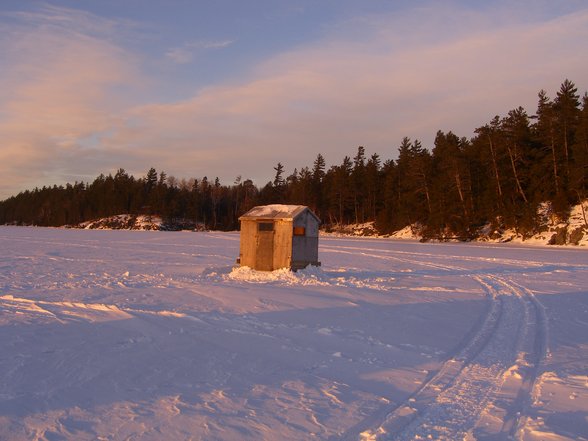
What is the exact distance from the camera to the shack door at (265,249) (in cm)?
1931

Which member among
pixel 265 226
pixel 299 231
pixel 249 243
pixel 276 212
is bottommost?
→ pixel 249 243

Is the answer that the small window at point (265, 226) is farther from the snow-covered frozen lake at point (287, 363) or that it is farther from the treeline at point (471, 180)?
the treeline at point (471, 180)

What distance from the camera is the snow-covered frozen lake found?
506 centimetres

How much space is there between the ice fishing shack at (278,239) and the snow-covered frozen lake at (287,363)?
382cm

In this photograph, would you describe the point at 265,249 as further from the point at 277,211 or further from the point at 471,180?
the point at 471,180

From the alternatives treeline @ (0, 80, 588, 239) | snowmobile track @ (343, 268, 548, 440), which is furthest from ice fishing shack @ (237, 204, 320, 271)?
treeline @ (0, 80, 588, 239)

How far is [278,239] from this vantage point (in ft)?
63.2

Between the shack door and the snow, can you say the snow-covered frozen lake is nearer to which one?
the shack door

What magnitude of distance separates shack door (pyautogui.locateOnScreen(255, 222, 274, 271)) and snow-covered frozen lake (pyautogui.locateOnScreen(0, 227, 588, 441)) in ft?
13.2

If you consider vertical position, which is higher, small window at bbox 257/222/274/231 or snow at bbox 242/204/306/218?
snow at bbox 242/204/306/218

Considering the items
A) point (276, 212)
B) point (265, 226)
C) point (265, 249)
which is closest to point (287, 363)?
point (265, 249)

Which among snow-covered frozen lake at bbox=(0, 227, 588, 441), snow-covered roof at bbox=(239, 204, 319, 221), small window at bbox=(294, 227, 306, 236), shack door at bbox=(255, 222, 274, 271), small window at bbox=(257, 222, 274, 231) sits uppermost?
snow-covered roof at bbox=(239, 204, 319, 221)

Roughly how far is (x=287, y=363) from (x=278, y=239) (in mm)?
11965

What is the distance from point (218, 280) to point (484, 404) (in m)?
12.6
